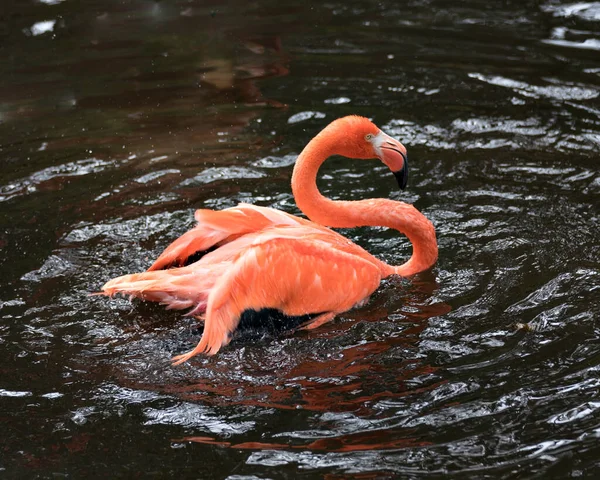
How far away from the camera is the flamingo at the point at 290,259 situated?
449 cm

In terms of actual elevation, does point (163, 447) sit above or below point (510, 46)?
below

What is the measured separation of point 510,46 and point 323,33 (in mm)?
2007

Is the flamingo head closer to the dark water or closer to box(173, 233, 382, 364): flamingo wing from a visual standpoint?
box(173, 233, 382, 364): flamingo wing

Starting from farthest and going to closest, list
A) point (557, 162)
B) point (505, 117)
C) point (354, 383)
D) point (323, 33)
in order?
1. point (323, 33)
2. point (505, 117)
3. point (557, 162)
4. point (354, 383)

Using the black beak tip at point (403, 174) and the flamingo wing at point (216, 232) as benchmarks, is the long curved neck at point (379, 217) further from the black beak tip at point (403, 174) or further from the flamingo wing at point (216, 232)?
the flamingo wing at point (216, 232)

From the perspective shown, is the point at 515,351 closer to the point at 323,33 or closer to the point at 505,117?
the point at 505,117

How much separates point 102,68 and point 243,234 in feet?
15.1

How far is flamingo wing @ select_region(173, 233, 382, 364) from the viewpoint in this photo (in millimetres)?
4410

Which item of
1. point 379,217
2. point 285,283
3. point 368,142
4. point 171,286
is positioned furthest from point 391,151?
point 171,286

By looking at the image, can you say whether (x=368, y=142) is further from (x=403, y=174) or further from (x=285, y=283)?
(x=285, y=283)

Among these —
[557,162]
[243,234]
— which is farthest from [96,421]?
[557,162]

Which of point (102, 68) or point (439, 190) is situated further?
point (102, 68)

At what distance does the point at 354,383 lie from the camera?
406 cm

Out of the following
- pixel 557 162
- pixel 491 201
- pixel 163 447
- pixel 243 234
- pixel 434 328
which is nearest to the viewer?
pixel 163 447
